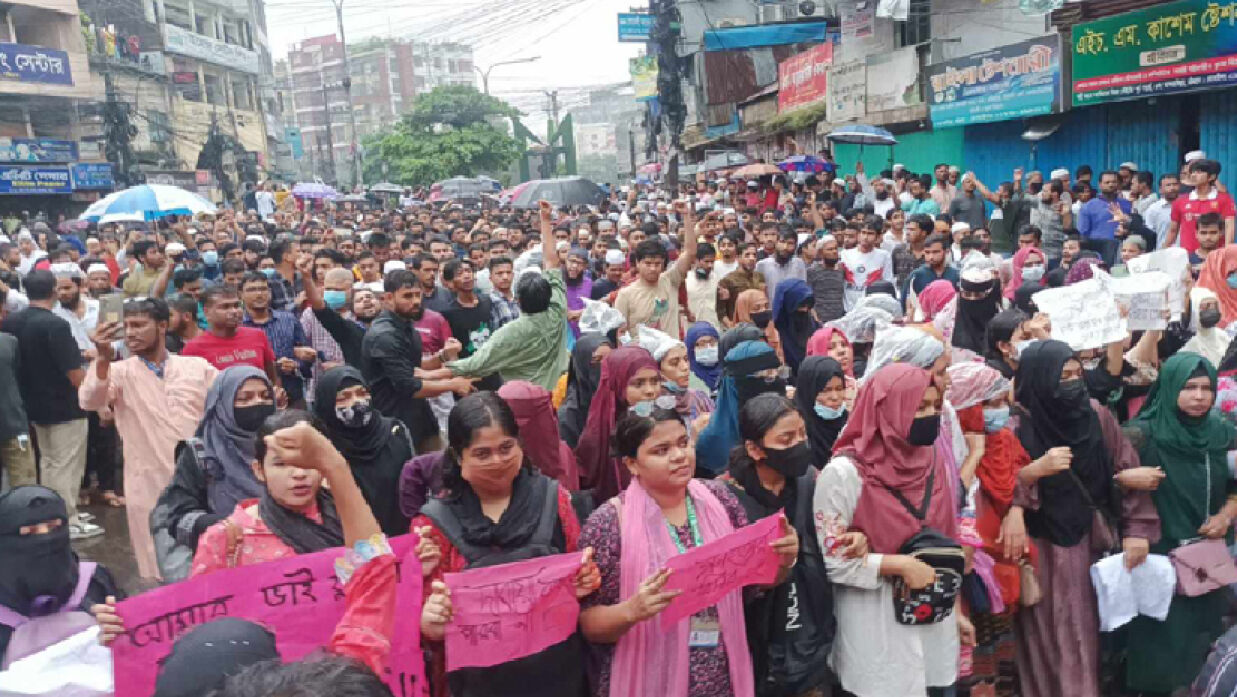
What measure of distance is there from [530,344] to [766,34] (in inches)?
798

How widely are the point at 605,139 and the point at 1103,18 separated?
391 feet

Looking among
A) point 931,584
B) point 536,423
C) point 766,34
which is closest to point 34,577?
point 536,423

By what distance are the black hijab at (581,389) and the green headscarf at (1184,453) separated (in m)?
2.41

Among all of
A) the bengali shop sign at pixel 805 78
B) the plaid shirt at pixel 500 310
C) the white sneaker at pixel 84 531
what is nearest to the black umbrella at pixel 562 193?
the bengali shop sign at pixel 805 78

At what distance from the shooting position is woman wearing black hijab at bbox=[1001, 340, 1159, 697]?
3.68 m

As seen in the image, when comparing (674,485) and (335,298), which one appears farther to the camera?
(335,298)

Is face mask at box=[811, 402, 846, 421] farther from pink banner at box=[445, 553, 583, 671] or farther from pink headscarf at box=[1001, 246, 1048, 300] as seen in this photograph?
pink headscarf at box=[1001, 246, 1048, 300]

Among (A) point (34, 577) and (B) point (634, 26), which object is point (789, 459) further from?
(B) point (634, 26)

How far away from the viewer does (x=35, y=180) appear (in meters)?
29.4

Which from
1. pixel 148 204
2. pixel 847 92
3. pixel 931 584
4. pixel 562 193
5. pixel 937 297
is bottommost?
pixel 931 584

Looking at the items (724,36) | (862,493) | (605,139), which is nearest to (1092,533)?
(862,493)

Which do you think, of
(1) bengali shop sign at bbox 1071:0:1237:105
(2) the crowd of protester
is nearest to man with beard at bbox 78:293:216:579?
(2) the crowd of protester

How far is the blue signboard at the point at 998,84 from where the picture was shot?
1332cm

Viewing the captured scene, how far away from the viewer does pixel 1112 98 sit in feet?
40.2
